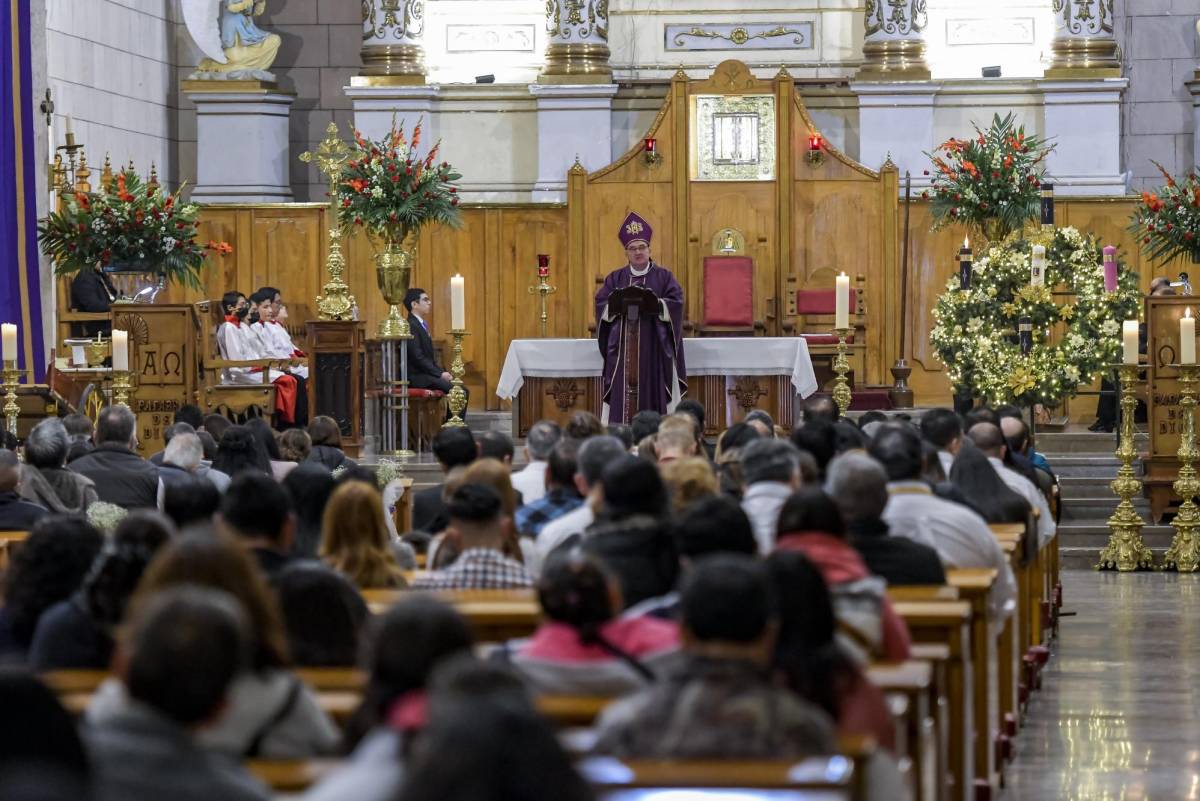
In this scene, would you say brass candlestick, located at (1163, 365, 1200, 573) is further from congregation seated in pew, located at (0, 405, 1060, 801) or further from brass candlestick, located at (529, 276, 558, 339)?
congregation seated in pew, located at (0, 405, 1060, 801)

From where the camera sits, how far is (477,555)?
6426 mm

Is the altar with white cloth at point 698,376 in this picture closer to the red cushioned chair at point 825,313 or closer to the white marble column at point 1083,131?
the red cushioned chair at point 825,313

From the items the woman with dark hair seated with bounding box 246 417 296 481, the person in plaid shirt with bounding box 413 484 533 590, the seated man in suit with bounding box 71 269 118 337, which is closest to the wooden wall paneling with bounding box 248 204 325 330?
the seated man in suit with bounding box 71 269 118 337

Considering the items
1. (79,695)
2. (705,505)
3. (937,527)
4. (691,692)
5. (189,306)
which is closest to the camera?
(691,692)

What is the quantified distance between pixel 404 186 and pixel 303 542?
8.43 meters

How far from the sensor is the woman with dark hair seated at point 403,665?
3.49m

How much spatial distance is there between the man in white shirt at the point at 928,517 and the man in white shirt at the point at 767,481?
0.39 metres

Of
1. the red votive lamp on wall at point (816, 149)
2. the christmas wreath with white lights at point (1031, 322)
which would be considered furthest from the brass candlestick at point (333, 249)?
the christmas wreath with white lights at point (1031, 322)

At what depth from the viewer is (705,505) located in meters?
5.34

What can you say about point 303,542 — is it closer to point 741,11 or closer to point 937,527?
point 937,527

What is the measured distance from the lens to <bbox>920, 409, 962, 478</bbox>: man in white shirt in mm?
9234

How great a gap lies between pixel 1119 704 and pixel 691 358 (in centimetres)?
642

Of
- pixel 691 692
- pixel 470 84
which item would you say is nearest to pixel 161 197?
pixel 470 84

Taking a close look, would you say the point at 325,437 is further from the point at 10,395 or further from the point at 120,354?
the point at 10,395
